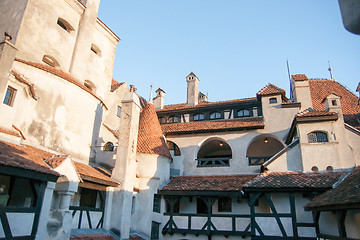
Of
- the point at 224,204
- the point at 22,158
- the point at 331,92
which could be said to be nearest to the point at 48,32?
the point at 22,158

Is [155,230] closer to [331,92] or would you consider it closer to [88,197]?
[88,197]

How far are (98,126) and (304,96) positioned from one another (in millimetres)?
14939

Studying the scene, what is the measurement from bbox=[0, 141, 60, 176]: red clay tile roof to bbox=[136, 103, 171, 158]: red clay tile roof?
7.58 meters

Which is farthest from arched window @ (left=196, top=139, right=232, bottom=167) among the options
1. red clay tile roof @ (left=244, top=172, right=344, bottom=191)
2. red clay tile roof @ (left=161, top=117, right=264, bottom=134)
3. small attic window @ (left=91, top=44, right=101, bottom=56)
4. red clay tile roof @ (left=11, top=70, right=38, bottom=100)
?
red clay tile roof @ (left=11, top=70, right=38, bottom=100)

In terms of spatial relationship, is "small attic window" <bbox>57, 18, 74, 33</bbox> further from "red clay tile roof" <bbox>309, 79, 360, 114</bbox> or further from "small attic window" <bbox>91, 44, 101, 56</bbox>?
"red clay tile roof" <bbox>309, 79, 360, 114</bbox>

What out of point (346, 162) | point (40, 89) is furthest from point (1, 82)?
point (346, 162)

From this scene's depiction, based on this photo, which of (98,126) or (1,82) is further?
(98,126)

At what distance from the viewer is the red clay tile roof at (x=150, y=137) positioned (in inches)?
734

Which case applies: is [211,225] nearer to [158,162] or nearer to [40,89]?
[158,162]

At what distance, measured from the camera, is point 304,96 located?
22.1 meters

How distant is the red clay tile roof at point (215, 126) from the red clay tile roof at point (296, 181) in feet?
16.8

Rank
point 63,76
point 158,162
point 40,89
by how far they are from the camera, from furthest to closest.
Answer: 1. point 158,162
2. point 63,76
3. point 40,89

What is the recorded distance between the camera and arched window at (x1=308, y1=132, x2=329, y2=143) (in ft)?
52.4

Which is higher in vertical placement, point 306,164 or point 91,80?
point 91,80
